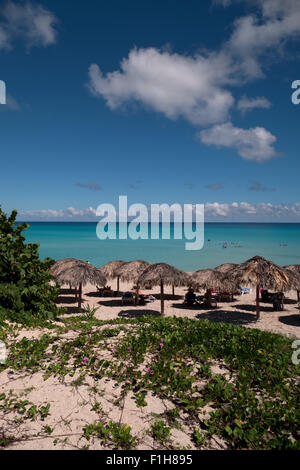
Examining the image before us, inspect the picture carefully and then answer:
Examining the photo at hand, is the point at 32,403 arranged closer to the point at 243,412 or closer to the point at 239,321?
the point at 243,412

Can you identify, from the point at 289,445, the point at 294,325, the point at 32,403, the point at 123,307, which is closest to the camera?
the point at 289,445

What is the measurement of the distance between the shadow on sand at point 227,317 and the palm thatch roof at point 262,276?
2231mm

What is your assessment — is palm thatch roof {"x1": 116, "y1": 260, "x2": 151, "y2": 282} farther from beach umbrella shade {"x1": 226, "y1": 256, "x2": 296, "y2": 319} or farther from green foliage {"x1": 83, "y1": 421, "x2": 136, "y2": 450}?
green foliage {"x1": 83, "y1": 421, "x2": 136, "y2": 450}

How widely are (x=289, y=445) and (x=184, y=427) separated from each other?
3.85 ft

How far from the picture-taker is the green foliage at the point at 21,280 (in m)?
6.10

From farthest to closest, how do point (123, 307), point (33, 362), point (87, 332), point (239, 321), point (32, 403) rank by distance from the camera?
point (123, 307), point (239, 321), point (87, 332), point (33, 362), point (32, 403)

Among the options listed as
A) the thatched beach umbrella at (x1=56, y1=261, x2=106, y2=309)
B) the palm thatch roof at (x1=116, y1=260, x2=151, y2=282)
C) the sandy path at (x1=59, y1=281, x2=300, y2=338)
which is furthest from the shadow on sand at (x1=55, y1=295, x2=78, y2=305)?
the palm thatch roof at (x1=116, y1=260, x2=151, y2=282)

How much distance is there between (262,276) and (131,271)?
8.18 metres

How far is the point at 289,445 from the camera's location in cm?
279

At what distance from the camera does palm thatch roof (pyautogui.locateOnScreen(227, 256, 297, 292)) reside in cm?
1113

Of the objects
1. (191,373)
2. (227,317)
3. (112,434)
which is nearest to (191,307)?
(227,317)

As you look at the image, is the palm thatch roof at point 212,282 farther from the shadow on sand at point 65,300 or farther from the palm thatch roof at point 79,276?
the shadow on sand at point 65,300
